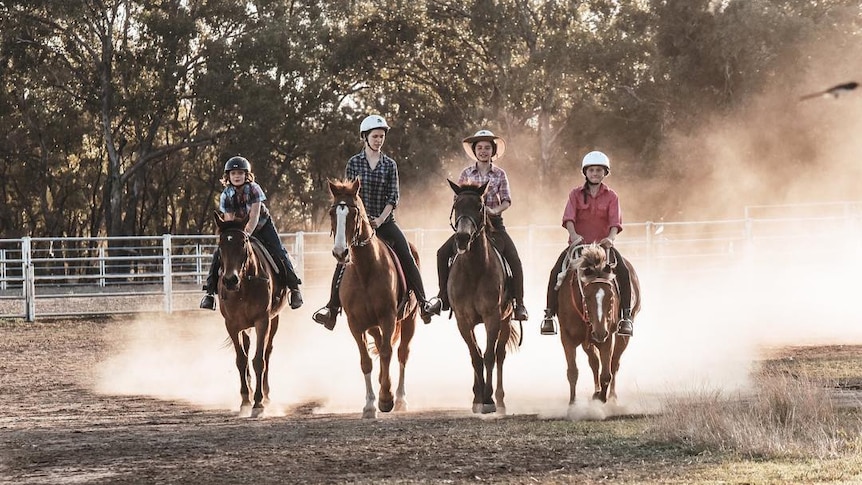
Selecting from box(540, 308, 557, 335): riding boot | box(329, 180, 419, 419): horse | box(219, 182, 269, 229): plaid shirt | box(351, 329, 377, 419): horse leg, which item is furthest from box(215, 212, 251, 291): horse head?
box(540, 308, 557, 335): riding boot

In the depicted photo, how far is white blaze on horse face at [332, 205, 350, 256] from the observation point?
12117 mm

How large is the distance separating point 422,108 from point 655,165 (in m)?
10.6

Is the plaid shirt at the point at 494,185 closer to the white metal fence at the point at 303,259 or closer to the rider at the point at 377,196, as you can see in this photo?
the rider at the point at 377,196

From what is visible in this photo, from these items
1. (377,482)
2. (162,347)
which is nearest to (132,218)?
(162,347)

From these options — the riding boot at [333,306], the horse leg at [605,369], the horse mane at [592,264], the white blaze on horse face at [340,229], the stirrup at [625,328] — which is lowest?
the horse leg at [605,369]

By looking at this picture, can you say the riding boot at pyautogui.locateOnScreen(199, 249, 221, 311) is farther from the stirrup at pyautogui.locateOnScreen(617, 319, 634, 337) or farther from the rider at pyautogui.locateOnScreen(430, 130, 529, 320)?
the stirrup at pyautogui.locateOnScreen(617, 319, 634, 337)

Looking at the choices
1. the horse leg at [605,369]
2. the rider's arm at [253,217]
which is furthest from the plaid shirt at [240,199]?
the horse leg at [605,369]

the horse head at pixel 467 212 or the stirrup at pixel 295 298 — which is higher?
the horse head at pixel 467 212

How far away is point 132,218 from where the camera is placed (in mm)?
55031

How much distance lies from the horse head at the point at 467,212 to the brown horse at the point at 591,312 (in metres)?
1.06

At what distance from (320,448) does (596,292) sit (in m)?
3.33

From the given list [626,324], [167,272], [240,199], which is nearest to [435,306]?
[626,324]

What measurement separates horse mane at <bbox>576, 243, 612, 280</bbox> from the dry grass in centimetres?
139

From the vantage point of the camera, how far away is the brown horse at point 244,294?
1327cm
